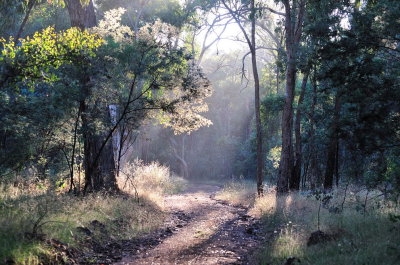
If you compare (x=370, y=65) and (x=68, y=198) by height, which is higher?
(x=370, y=65)

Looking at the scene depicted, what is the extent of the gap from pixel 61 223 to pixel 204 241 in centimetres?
312

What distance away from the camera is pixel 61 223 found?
7.72 meters

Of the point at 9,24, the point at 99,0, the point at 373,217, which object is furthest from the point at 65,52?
the point at 99,0

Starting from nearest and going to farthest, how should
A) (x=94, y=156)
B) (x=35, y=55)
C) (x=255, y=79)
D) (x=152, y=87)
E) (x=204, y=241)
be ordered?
(x=35, y=55) < (x=204, y=241) < (x=152, y=87) < (x=94, y=156) < (x=255, y=79)

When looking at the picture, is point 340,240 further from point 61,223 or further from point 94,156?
point 94,156

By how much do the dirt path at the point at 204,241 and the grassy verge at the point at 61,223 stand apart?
757mm

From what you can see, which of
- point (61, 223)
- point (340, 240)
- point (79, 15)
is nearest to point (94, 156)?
point (79, 15)

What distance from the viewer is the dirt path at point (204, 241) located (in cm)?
724

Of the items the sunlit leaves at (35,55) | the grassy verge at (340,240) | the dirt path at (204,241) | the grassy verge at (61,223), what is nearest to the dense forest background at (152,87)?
the sunlit leaves at (35,55)

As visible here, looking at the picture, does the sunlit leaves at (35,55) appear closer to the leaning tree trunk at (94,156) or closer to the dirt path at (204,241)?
the dirt path at (204,241)

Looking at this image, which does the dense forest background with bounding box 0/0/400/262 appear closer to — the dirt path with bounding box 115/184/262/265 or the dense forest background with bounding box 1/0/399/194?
the dense forest background with bounding box 1/0/399/194

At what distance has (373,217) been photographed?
27.1 ft

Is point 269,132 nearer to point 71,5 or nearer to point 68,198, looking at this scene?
point 71,5

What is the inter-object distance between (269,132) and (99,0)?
16.6 meters
